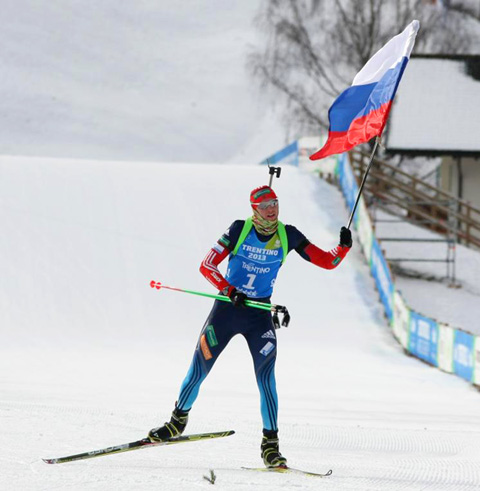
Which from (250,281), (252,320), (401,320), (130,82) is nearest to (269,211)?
(250,281)

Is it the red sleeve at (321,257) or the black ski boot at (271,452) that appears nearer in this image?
the black ski boot at (271,452)

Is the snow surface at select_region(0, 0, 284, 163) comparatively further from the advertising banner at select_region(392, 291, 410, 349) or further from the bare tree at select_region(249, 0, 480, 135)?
the advertising banner at select_region(392, 291, 410, 349)

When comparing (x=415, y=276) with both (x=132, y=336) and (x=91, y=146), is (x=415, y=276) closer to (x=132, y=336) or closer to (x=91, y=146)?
(x=132, y=336)

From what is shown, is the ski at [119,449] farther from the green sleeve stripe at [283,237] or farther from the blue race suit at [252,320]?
the green sleeve stripe at [283,237]

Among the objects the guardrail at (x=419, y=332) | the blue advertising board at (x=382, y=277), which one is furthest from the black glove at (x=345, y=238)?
the blue advertising board at (x=382, y=277)

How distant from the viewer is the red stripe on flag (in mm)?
7102

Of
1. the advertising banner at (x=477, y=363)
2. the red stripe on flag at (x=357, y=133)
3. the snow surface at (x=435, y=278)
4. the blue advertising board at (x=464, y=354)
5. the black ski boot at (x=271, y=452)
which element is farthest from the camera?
the snow surface at (x=435, y=278)

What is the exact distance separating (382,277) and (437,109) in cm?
1047

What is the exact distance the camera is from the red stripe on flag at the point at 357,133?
23.3 feet

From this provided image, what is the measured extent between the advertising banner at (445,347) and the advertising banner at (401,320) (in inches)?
56.7

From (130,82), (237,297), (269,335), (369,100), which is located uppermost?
(130,82)

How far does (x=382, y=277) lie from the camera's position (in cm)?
1755

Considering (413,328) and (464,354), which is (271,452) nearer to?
(464,354)

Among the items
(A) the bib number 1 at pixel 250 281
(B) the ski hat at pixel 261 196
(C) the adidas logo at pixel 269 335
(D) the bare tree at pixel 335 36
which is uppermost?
(D) the bare tree at pixel 335 36
